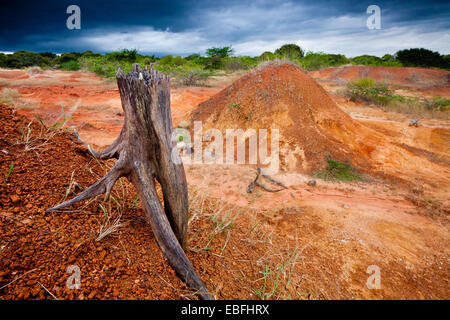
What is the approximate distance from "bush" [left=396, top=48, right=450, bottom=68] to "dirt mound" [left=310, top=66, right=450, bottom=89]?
4.97 metres

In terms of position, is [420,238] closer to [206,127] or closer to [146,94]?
[146,94]

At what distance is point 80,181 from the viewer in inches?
70.3

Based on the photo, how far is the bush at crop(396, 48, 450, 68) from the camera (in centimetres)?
2244

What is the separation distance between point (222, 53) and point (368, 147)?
20.3m

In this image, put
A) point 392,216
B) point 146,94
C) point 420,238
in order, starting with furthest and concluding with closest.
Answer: point 392,216 < point 420,238 < point 146,94

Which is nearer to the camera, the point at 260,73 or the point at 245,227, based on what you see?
the point at 245,227

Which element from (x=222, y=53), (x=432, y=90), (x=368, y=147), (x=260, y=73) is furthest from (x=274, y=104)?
(x=222, y=53)

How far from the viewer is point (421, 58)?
23.4 meters

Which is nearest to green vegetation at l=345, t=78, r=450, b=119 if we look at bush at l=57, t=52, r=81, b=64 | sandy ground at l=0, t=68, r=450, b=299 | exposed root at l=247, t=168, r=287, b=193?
sandy ground at l=0, t=68, r=450, b=299

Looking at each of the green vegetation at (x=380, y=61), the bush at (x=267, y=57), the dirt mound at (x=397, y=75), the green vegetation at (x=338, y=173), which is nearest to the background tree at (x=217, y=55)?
the bush at (x=267, y=57)

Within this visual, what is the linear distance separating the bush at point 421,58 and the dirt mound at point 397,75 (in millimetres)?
4970

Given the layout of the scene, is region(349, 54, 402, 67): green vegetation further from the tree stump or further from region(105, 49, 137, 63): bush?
the tree stump
